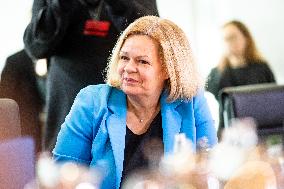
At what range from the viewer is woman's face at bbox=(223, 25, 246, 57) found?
3564mm

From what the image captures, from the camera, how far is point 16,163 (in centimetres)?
141

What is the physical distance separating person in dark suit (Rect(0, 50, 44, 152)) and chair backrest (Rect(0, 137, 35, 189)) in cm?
154

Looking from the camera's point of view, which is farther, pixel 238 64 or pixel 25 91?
pixel 238 64

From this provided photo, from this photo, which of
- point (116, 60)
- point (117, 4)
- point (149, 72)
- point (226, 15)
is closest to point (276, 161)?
point (149, 72)

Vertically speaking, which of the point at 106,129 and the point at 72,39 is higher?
the point at 72,39

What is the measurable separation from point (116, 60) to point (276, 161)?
605mm

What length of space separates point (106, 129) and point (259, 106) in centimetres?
61

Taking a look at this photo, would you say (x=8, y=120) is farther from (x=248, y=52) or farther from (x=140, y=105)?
(x=248, y=52)

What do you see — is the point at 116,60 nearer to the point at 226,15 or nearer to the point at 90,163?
the point at 90,163

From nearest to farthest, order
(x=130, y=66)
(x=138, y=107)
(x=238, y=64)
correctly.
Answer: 1. (x=130, y=66)
2. (x=138, y=107)
3. (x=238, y=64)

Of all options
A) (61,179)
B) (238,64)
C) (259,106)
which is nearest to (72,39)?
(259,106)

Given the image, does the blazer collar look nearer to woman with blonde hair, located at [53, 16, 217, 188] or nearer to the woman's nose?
woman with blonde hair, located at [53, 16, 217, 188]

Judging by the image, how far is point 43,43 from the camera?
1.87m

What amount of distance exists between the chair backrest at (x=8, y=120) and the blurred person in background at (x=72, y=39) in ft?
1.61
